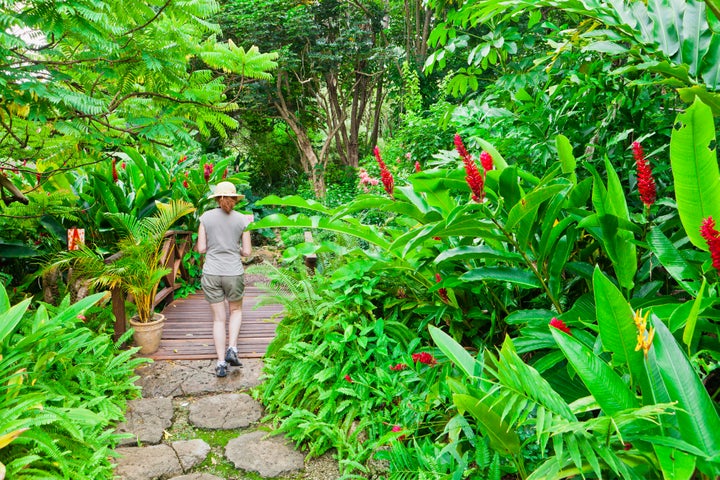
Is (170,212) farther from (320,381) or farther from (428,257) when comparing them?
(428,257)

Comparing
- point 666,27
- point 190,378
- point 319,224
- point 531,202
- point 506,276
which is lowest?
point 190,378

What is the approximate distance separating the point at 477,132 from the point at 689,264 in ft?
6.91

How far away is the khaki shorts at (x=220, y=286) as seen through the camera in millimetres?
4074

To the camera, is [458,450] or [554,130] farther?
[554,130]

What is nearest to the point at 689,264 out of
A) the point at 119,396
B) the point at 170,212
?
the point at 119,396

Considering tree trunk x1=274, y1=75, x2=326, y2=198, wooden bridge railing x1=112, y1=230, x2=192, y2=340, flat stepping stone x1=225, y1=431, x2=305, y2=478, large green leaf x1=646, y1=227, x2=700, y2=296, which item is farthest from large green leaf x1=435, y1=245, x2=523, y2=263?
tree trunk x1=274, y1=75, x2=326, y2=198

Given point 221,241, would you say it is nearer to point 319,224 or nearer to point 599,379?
point 319,224

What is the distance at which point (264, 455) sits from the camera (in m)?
2.83

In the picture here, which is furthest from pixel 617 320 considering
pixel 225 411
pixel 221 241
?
pixel 221 241

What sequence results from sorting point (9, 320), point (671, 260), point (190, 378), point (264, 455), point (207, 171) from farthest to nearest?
point (207, 171)
point (190, 378)
point (264, 455)
point (9, 320)
point (671, 260)

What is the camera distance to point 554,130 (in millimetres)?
2697

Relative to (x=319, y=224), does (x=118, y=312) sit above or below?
below

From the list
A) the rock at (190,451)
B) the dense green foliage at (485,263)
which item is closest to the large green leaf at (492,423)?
the dense green foliage at (485,263)

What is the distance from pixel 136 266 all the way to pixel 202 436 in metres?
1.68
